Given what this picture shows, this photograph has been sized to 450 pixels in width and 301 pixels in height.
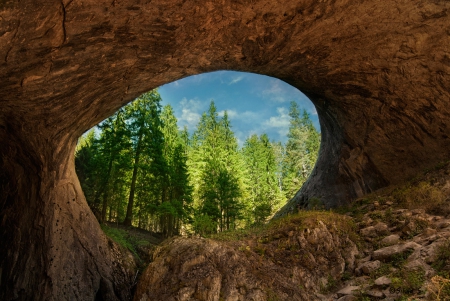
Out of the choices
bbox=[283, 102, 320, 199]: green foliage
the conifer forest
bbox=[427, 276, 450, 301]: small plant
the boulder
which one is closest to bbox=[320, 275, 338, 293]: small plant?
the boulder

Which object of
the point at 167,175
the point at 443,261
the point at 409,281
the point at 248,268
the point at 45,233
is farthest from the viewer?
the point at 167,175

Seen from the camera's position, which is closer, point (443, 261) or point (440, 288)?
point (440, 288)

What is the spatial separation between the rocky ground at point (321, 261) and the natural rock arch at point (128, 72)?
400cm

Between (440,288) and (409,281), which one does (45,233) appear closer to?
(409,281)

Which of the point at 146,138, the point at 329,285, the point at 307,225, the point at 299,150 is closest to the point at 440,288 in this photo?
the point at 329,285

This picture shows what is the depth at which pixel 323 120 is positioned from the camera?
17656 millimetres

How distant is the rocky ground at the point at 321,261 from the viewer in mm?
6230

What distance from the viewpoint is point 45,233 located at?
8.88m

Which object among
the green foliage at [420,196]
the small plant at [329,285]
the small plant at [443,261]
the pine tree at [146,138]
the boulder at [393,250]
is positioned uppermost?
the pine tree at [146,138]

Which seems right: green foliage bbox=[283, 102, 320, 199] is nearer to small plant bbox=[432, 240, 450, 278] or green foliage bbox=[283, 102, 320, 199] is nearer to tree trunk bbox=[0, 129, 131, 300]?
tree trunk bbox=[0, 129, 131, 300]

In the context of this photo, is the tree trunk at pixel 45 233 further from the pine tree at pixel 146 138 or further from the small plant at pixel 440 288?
the pine tree at pixel 146 138

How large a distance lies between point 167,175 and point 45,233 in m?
14.9

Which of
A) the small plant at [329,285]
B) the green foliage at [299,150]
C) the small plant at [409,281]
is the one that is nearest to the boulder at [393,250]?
the small plant at [409,281]

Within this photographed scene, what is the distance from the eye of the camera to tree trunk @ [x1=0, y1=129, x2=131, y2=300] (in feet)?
27.9
